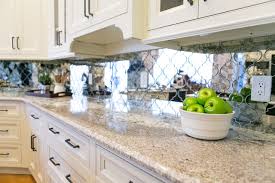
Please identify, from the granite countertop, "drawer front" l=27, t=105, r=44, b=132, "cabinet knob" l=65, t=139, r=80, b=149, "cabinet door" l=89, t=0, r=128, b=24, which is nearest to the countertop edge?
the granite countertop

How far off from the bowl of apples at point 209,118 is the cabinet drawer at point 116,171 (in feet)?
0.93

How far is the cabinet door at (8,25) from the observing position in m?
2.71

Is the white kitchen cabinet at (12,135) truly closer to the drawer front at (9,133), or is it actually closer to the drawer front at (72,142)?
the drawer front at (9,133)

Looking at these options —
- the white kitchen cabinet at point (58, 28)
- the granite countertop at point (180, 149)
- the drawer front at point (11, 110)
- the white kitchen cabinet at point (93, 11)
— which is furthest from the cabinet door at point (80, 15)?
the drawer front at point (11, 110)

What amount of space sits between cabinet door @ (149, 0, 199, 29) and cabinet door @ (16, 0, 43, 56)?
212 cm

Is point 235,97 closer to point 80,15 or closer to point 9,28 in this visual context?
point 80,15

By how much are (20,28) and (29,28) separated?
0.10 metres

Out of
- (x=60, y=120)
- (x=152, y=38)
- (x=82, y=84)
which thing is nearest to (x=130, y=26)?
(x=152, y=38)

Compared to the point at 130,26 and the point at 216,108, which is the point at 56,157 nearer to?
the point at 130,26

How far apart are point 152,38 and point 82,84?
1670 mm

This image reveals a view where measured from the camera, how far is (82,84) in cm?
255

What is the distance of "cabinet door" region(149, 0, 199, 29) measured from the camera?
0.86m

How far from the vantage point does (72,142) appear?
125cm

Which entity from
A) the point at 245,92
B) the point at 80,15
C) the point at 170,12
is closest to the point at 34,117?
the point at 80,15
